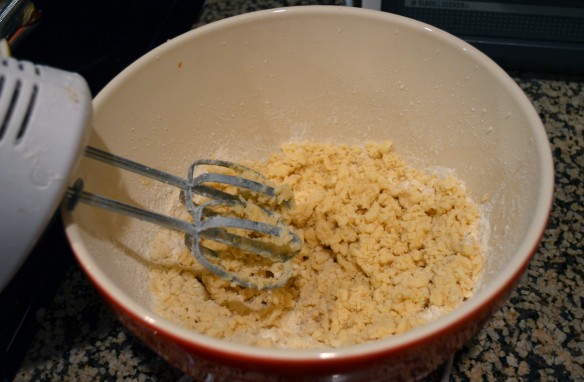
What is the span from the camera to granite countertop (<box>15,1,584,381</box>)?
0.76m

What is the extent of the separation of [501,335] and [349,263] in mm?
236

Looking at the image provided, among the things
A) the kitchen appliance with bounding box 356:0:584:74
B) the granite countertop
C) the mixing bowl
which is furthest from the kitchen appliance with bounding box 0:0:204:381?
the kitchen appliance with bounding box 356:0:584:74

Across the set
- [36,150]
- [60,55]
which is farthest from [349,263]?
[60,55]

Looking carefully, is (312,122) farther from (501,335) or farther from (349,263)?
(501,335)

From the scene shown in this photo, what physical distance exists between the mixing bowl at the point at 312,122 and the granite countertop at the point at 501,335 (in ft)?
0.48

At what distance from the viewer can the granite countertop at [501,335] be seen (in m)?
0.76

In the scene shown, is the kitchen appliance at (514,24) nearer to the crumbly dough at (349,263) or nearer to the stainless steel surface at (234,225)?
the crumbly dough at (349,263)

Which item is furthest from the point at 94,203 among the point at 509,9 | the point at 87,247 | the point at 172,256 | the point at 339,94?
the point at 509,9

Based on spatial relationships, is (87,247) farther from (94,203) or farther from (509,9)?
(509,9)

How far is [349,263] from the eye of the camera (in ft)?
2.60

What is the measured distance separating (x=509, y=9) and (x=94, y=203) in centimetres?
76

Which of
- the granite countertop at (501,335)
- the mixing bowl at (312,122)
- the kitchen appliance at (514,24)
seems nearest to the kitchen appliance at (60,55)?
the granite countertop at (501,335)

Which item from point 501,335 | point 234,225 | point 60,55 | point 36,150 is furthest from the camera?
point 60,55

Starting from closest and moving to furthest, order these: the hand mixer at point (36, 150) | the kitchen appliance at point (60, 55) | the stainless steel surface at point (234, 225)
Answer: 1. the hand mixer at point (36, 150)
2. the stainless steel surface at point (234, 225)
3. the kitchen appliance at point (60, 55)
